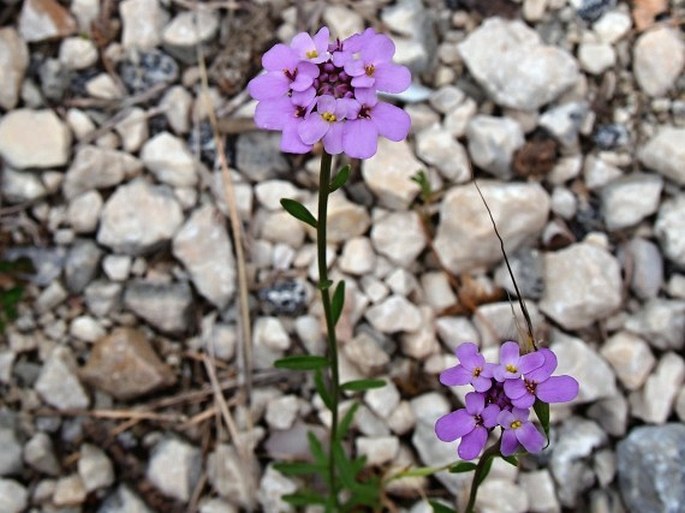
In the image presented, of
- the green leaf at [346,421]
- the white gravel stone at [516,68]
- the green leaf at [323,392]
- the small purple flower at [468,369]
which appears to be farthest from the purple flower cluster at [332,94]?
the white gravel stone at [516,68]

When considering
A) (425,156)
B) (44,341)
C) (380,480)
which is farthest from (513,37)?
(44,341)

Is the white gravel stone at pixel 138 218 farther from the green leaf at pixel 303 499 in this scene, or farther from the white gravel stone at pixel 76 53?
the green leaf at pixel 303 499

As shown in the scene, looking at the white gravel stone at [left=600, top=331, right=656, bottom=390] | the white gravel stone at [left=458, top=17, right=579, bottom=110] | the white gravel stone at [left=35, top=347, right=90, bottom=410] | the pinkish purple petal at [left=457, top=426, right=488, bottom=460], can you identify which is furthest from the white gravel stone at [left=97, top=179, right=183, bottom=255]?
the pinkish purple petal at [left=457, top=426, right=488, bottom=460]

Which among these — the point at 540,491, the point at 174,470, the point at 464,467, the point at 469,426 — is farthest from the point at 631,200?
the point at 174,470

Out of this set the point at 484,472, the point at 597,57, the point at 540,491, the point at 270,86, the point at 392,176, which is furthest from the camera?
the point at 597,57

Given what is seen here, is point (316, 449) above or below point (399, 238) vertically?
below

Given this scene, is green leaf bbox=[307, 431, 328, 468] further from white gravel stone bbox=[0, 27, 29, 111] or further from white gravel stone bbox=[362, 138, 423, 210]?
white gravel stone bbox=[0, 27, 29, 111]

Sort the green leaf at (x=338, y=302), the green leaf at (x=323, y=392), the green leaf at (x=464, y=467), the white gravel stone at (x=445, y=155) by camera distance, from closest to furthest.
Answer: the green leaf at (x=464, y=467)
the green leaf at (x=338, y=302)
the green leaf at (x=323, y=392)
the white gravel stone at (x=445, y=155)

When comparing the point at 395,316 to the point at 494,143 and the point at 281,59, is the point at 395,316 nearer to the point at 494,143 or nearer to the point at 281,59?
the point at 494,143
